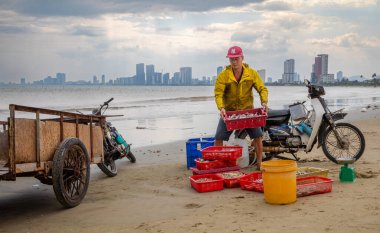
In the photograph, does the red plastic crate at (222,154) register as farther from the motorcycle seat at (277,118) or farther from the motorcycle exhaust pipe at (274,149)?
the motorcycle seat at (277,118)

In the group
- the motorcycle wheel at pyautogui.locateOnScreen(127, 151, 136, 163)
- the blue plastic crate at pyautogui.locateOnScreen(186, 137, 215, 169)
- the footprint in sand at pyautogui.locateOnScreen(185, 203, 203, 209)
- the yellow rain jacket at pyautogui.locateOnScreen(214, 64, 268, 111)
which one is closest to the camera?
the footprint in sand at pyautogui.locateOnScreen(185, 203, 203, 209)

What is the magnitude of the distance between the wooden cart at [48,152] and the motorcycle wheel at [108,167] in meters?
1.34

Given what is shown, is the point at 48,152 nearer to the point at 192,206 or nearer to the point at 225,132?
the point at 192,206

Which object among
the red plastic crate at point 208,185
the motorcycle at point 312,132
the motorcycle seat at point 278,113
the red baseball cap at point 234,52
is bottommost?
the red plastic crate at point 208,185

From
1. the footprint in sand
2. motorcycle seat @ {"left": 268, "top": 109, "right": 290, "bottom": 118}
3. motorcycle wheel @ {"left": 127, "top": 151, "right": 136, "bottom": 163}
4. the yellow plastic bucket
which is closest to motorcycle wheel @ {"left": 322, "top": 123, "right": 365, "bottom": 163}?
motorcycle seat @ {"left": 268, "top": 109, "right": 290, "bottom": 118}

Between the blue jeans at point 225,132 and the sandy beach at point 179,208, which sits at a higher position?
the blue jeans at point 225,132

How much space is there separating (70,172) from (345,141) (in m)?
4.68

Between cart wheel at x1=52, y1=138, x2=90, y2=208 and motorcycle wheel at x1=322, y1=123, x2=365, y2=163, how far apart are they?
4204mm

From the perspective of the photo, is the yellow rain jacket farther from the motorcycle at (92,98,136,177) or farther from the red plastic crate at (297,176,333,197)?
the motorcycle at (92,98,136,177)

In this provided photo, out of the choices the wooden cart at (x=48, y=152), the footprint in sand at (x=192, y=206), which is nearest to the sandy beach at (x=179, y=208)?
the footprint in sand at (x=192, y=206)

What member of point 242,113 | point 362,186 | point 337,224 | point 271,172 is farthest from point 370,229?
point 242,113

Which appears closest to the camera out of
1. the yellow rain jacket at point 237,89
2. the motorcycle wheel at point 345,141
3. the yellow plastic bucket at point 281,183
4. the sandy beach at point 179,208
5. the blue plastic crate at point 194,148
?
the sandy beach at point 179,208

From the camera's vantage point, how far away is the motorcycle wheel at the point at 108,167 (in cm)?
781

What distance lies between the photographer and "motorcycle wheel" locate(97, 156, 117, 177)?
7812 mm
